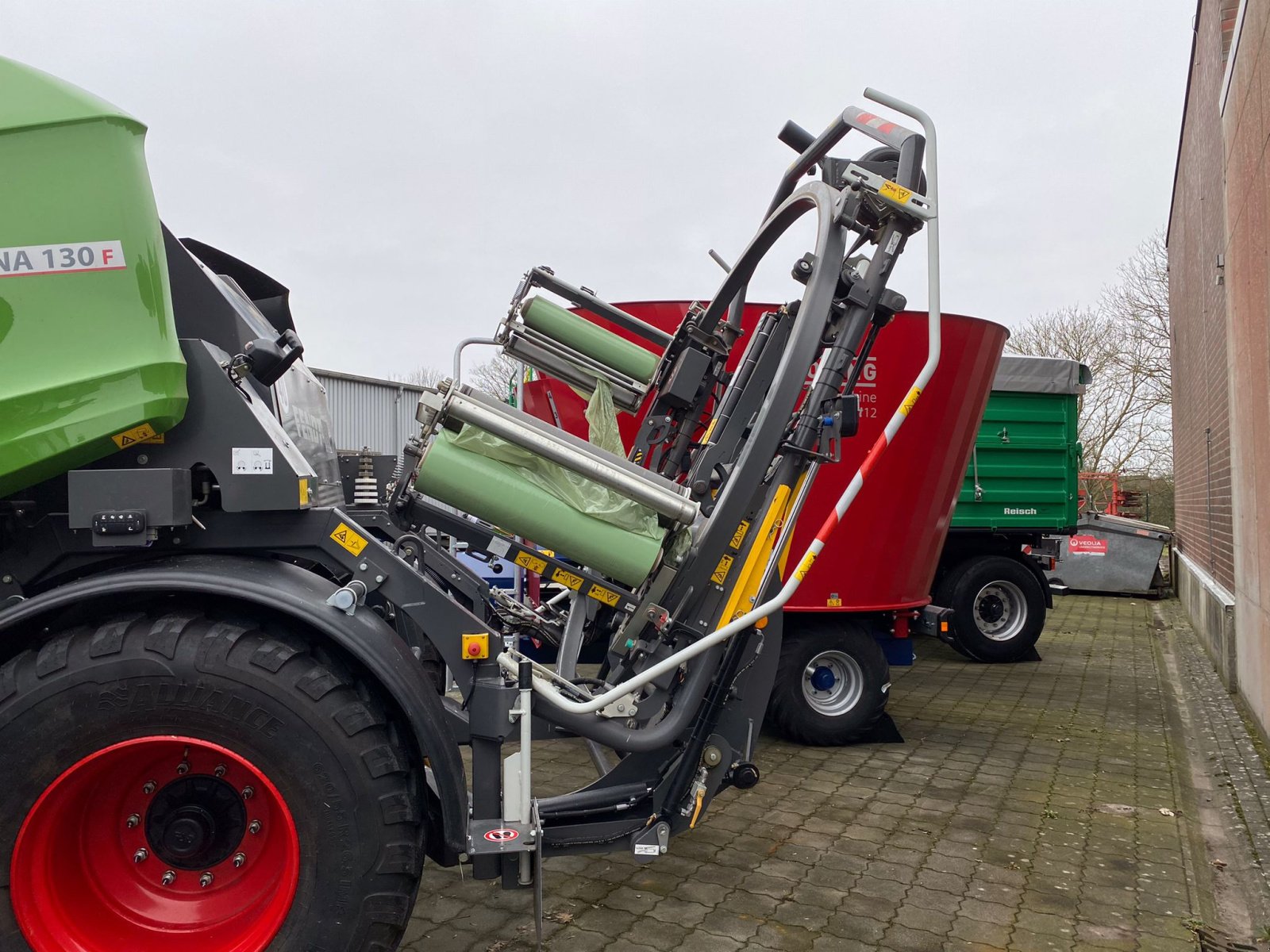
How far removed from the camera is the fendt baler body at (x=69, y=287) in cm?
227

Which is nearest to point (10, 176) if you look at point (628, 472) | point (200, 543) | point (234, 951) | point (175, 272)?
point (175, 272)

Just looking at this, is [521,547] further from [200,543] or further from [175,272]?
[175,272]

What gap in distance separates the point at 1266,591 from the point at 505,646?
17.2 ft

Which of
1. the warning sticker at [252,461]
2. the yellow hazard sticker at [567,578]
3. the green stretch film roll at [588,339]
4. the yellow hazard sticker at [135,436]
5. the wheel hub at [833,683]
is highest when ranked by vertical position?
the green stretch film roll at [588,339]

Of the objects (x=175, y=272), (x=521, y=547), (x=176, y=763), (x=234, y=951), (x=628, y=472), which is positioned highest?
(x=175, y=272)

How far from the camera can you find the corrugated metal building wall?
521 inches

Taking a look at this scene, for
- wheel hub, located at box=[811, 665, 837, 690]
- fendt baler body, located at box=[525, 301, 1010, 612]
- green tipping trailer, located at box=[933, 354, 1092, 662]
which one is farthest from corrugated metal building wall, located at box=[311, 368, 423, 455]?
wheel hub, located at box=[811, 665, 837, 690]

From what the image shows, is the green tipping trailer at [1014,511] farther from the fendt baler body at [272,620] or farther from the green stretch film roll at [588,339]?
the fendt baler body at [272,620]

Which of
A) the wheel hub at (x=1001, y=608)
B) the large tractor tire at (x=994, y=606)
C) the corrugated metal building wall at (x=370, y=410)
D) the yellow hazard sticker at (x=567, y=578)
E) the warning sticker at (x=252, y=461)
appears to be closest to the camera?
the warning sticker at (x=252, y=461)

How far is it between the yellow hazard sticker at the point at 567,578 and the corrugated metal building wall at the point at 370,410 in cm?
1073

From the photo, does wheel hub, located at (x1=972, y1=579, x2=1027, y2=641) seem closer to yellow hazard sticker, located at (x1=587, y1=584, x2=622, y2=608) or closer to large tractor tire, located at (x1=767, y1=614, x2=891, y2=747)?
large tractor tire, located at (x1=767, y1=614, x2=891, y2=747)

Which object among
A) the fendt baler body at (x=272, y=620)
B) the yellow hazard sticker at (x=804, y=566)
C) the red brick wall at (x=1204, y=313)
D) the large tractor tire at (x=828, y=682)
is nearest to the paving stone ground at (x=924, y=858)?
the large tractor tire at (x=828, y=682)

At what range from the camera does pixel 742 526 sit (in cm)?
301

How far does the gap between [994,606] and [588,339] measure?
6441mm
